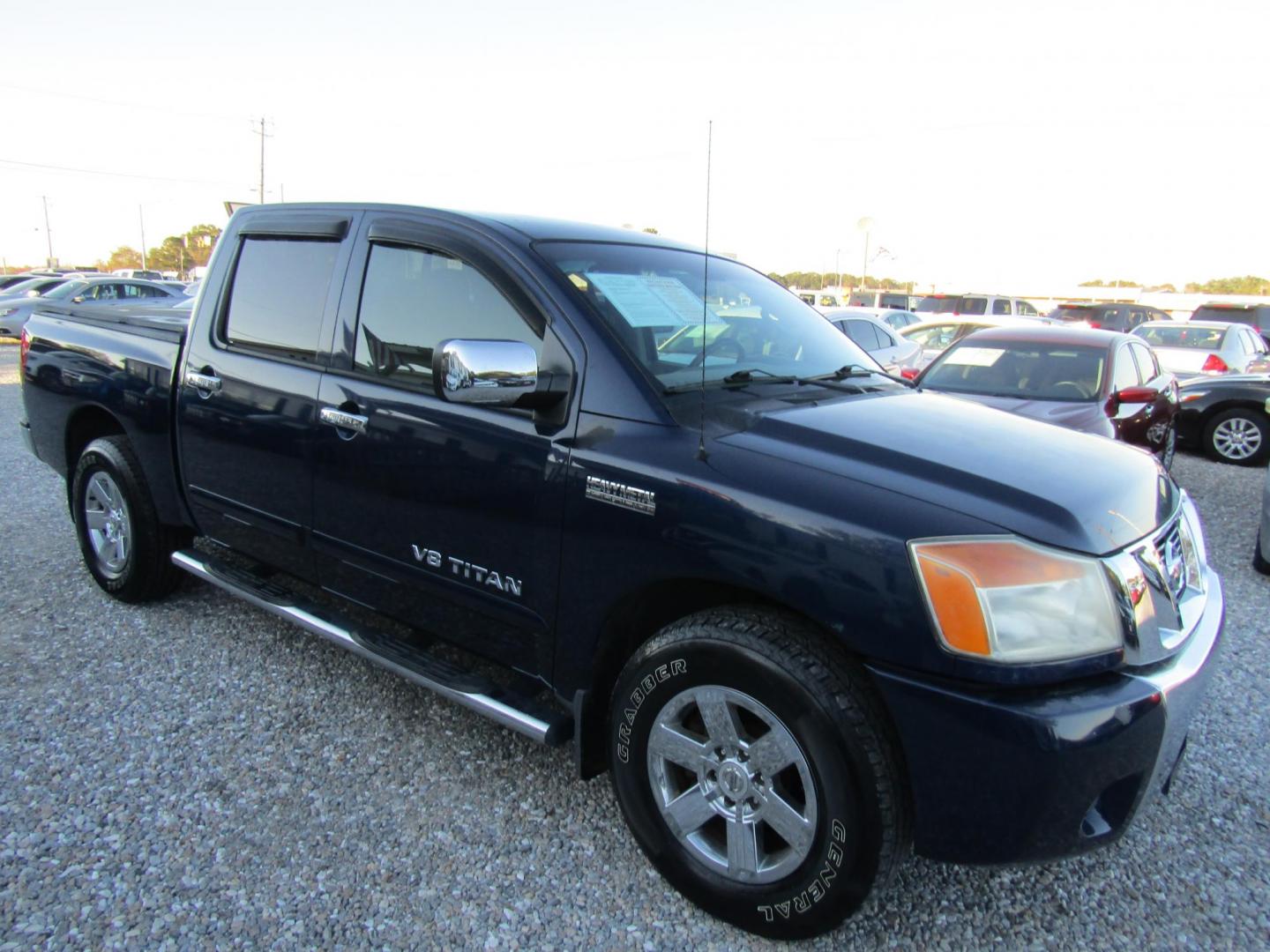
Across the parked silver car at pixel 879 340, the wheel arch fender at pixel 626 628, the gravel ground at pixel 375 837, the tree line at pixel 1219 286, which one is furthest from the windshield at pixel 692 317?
the tree line at pixel 1219 286

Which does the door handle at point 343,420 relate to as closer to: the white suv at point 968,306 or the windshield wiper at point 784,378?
the windshield wiper at point 784,378

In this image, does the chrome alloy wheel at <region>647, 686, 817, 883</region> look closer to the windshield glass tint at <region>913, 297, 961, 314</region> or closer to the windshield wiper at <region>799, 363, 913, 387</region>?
the windshield wiper at <region>799, 363, 913, 387</region>

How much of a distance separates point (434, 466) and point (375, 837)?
3.71 feet

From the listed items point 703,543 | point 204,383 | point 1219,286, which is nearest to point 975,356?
point 703,543

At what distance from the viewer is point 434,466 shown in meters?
2.63

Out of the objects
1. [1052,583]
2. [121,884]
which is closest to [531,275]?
[1052,583]

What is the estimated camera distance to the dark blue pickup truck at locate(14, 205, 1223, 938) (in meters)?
1.83

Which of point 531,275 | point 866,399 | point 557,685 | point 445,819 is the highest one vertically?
point 531,275

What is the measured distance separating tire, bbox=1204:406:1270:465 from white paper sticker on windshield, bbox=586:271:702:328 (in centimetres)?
902

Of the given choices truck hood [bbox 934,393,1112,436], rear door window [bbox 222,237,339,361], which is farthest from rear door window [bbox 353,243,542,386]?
truck hood [bbox 934,393,1112,436]

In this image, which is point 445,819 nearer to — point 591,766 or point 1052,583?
point 591,766

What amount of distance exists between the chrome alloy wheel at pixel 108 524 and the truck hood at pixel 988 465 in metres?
3.24

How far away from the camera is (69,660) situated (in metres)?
3.56

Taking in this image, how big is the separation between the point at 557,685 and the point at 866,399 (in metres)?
1.36
